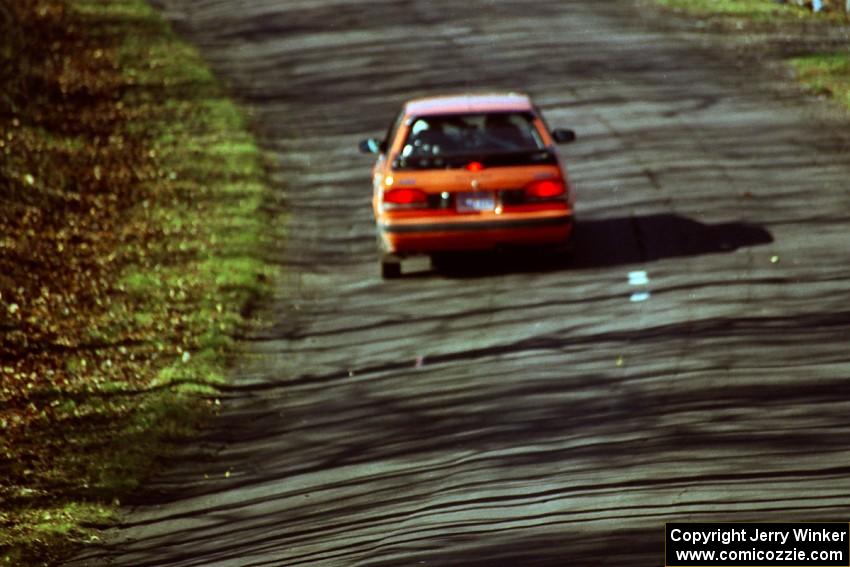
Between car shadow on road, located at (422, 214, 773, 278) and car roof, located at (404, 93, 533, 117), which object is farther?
car shadow on road, located at (422, 214, 773, 278)

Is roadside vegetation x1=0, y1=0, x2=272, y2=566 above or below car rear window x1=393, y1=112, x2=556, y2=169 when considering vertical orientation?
below

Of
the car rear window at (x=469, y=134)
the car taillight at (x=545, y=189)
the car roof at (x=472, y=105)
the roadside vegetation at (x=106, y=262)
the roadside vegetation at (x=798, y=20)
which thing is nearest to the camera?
the roadside vegetation at (x=106, y=262)

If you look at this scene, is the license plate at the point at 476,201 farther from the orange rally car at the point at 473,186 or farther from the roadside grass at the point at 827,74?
the roadside grass at the point at 827,74

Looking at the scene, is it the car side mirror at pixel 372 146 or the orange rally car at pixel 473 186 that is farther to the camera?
the car side mirror at pixel 372 146

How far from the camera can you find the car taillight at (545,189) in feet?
54.2

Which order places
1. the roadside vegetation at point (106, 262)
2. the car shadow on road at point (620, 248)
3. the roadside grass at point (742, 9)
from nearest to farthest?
the roadside vegetation at point (106, 262), the car shadow on road at point (620, 248), the roadside grass at point (742, 9)

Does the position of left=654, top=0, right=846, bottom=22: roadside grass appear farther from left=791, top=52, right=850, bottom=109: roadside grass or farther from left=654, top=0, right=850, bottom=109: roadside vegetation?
left=791, top=52, right=850, bottom=109: roadside grass

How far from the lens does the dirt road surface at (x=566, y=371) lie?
984 cm

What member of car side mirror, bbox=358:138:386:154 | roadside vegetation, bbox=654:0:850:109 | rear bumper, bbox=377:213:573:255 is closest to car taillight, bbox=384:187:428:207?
rear bumper, bbox=377:213:573:255

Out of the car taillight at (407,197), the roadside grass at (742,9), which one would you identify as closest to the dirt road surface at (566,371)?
the car taillight at (407,197)

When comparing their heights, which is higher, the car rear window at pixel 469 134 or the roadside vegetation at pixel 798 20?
the car rear window at pixel 469 134

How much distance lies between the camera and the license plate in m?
16.6

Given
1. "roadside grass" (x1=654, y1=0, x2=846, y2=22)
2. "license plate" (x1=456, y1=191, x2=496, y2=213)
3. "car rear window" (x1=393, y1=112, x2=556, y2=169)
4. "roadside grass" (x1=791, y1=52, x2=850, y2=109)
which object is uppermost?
"car rear window" (x1=393, y1=112, x2=556, y2=169)

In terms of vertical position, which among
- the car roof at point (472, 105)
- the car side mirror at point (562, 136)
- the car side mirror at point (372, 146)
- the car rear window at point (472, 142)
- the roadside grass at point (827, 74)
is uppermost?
the car roof at point (472, 105)
